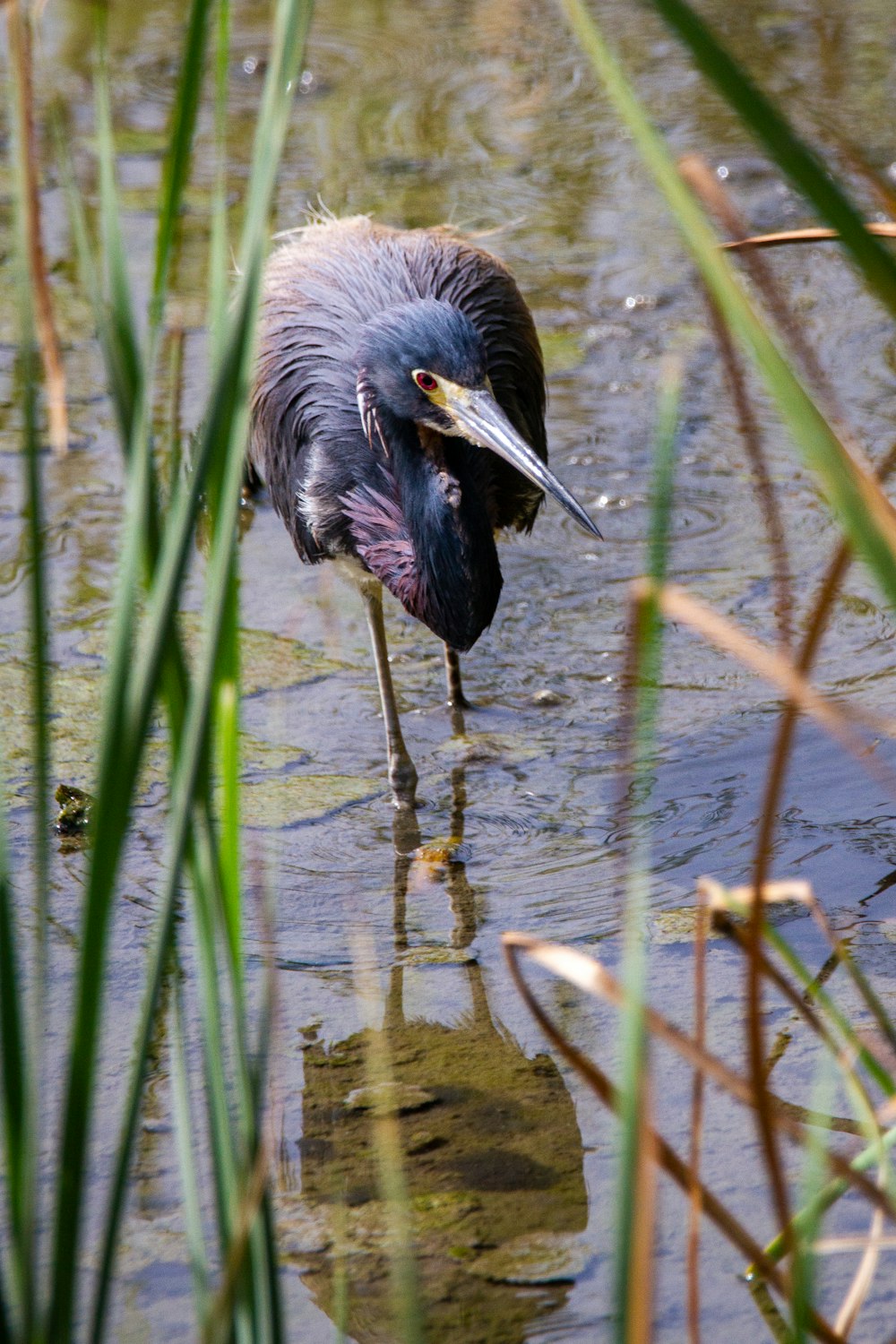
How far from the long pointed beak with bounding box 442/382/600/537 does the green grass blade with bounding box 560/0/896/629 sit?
2.23 m

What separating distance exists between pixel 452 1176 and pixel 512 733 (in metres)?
1.85

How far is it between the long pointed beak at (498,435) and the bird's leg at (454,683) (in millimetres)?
948

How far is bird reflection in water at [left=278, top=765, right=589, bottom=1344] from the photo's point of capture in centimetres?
263

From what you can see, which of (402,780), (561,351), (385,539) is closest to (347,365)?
(385,539)

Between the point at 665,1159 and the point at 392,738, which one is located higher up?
the point at 392,738

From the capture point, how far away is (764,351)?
1.31m

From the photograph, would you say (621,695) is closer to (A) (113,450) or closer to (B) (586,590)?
(B) (586,590)

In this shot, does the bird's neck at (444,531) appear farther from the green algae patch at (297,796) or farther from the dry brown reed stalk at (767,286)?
the dry brown reed stalk at (767,286)

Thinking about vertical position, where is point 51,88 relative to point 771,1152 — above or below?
above

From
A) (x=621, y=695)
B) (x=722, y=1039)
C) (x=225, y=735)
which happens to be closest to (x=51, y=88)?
(x=225, y=735)

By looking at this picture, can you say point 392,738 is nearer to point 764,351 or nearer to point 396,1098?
point 396,1098

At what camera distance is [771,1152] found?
65.9 inches

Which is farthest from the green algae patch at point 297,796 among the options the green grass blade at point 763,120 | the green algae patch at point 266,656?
the green grass blade at point 763,120

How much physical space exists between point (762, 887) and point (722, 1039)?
162 cm
